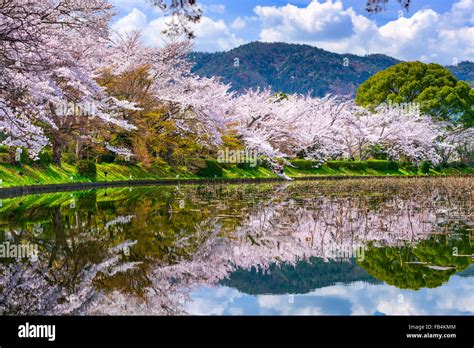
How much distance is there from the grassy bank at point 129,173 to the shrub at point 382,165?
10.2 inches

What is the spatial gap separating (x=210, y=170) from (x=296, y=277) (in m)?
30.3

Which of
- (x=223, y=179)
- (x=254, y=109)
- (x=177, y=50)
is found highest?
(x=177, y=50)

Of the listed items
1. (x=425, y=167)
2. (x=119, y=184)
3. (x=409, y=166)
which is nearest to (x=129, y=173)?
(x=119, y=184)

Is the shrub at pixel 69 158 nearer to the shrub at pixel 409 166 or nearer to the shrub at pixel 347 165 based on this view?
the shrub at pixel 347 165

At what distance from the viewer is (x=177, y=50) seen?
3866cm

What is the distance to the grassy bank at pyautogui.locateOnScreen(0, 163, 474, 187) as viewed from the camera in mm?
26131

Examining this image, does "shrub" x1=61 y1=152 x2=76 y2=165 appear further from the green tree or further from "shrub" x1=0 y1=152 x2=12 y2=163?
the green tree

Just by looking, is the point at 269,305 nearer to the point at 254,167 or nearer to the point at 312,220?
the point at 312,220

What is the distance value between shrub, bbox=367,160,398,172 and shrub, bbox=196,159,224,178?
663 inches

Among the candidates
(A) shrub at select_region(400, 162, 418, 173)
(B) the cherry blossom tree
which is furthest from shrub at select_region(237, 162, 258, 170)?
(A) shrub at select_region(400, 162, 418, 173)

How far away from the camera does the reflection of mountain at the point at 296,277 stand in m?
7.24

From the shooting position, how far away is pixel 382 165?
50.6m
